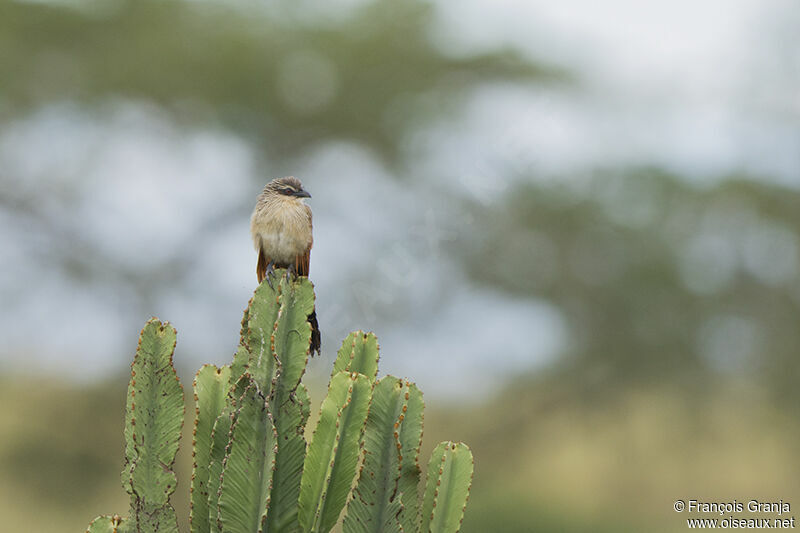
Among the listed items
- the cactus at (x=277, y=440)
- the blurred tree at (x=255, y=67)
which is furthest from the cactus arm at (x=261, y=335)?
the blurred tree at (x=255, y=67)

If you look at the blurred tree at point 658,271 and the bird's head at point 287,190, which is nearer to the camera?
the bird's head at point 287,190

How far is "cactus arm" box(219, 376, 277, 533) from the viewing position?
104 inches

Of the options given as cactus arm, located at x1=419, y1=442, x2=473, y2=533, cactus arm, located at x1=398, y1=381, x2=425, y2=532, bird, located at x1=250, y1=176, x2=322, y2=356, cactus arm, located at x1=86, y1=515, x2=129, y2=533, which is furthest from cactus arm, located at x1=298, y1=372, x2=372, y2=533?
bird, located at x1=250, y1=176, x2=322, y2=356

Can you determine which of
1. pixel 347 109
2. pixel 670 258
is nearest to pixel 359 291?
pixel 347 109

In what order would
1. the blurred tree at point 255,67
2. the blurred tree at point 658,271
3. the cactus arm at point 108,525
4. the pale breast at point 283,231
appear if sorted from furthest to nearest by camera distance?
the blurred tree at point 255,67, the blurred tree at point 658,271, the pale breast at point 283,231, the cactus arm at point 108,525

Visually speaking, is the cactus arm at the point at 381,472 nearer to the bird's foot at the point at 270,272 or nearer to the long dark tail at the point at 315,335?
the long dark tail at the point at 315,335

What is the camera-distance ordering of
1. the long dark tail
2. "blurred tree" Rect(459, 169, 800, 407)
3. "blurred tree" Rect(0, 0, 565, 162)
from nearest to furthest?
1. the long dark tail
2. "blurred tree" Rect(459, 169, 800, 407)
3. "blurred tree" Rect(0, 0, 565, 162)

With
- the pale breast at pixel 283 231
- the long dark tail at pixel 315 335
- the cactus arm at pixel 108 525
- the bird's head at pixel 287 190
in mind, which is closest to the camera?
the cactus arm at pixel 108 525

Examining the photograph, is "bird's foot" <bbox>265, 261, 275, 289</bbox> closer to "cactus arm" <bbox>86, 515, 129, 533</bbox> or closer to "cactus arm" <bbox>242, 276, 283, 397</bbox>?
"cactus arm" <bbox>242, 276, 283, 397</bbox>

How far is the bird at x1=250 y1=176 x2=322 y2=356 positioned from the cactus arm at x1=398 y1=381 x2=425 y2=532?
893 mm

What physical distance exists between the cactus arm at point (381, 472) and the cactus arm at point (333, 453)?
0.19 feet

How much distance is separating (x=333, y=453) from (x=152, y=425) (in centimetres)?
60

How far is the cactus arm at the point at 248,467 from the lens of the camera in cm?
263

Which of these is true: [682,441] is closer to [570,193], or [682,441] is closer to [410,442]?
[570,193]
